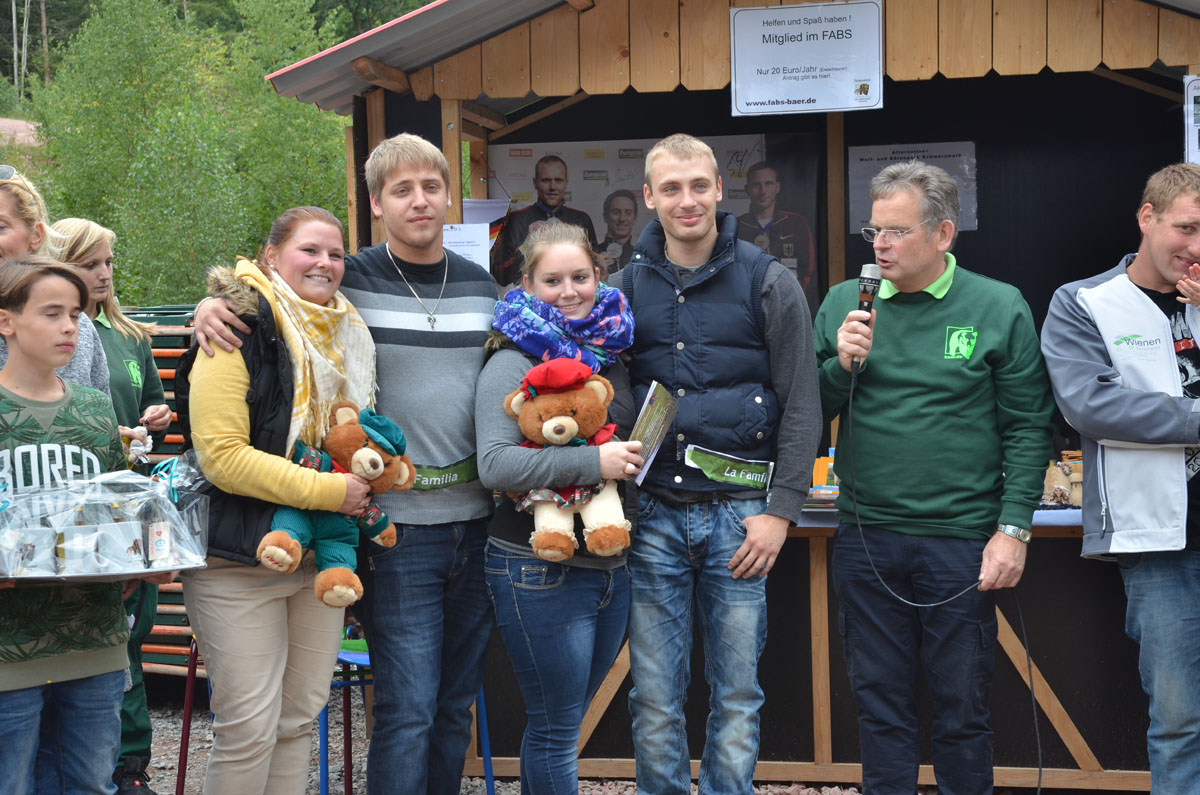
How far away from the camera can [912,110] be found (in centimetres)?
577

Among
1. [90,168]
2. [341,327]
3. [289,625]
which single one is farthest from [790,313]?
[90,168]

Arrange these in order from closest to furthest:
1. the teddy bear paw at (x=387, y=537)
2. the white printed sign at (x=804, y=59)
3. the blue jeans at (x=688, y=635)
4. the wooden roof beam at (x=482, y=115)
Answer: the teddy bear paw at (x=387, y=537), the blue jeans at (x=688, y=635), the white printed sign at (x=804, y=59), the wooden roof beam at (x=482, y=115)

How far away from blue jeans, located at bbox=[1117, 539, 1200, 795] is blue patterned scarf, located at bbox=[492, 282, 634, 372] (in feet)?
5.21

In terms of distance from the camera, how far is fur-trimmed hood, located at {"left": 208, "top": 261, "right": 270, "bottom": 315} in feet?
8.66

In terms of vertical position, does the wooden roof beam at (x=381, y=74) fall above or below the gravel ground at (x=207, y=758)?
above

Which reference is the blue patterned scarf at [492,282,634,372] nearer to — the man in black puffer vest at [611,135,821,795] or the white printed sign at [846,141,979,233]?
the man in black puffer vest at [611,135,821,795]

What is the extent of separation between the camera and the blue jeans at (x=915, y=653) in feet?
10.0

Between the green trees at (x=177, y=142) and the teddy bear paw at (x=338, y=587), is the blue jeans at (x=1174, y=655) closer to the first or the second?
the teddy bear paw at (x=338, y=587)

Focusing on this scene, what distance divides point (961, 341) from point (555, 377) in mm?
1210

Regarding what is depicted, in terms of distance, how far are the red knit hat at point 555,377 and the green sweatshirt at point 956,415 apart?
0.87 metres

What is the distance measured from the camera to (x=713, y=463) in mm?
2896

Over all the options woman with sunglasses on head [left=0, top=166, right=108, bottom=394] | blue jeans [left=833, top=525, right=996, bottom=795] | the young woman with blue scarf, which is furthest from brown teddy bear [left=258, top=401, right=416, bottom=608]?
blue jeans [left=833, top=525, right=996, bottom=795]

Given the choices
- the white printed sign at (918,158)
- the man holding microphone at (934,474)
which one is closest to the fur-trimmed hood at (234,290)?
the man holding microphone at (934,474)

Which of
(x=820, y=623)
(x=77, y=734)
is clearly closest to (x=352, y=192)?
(x=820, y=623)
